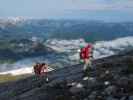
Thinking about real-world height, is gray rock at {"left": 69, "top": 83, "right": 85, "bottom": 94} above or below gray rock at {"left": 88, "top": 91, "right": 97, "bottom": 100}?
above

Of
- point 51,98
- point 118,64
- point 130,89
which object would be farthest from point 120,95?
point 118,64

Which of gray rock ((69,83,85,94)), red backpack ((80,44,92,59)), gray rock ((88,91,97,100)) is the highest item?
red backpack ((80,44,92,59))

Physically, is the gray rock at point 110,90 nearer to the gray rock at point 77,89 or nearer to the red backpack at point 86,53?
the gray rock at point 77,89

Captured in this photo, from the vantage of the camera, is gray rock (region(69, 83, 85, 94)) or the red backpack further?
the red backpack

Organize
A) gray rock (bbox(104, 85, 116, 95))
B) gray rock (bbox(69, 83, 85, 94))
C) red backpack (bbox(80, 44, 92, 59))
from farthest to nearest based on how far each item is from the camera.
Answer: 1. red backpack (bbox(80, 44, 92, 59))
2. gray rock (bbox(69, 83, 85, 94))
3. gray rock (bbox(104, 85, 116, 95))

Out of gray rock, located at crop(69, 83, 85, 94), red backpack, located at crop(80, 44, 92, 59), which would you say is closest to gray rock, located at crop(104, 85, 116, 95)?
gray rock, located at crop(69, 83, 85, 94)

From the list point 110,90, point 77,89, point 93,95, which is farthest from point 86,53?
point 110,90

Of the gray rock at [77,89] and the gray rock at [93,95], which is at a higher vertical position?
the gray rock at [77,89]

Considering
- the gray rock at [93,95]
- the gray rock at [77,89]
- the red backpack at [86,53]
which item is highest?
the red backpack at [86,53]

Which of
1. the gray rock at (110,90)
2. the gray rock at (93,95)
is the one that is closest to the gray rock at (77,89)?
the gray rock at (93,95)

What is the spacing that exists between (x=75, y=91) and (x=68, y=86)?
292cm

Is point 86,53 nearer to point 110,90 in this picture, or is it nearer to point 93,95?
point 93,95

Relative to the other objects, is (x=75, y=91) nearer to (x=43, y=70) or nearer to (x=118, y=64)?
(x=118, y=64)

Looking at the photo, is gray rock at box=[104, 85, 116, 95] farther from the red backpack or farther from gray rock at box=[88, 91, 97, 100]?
the red backpack
